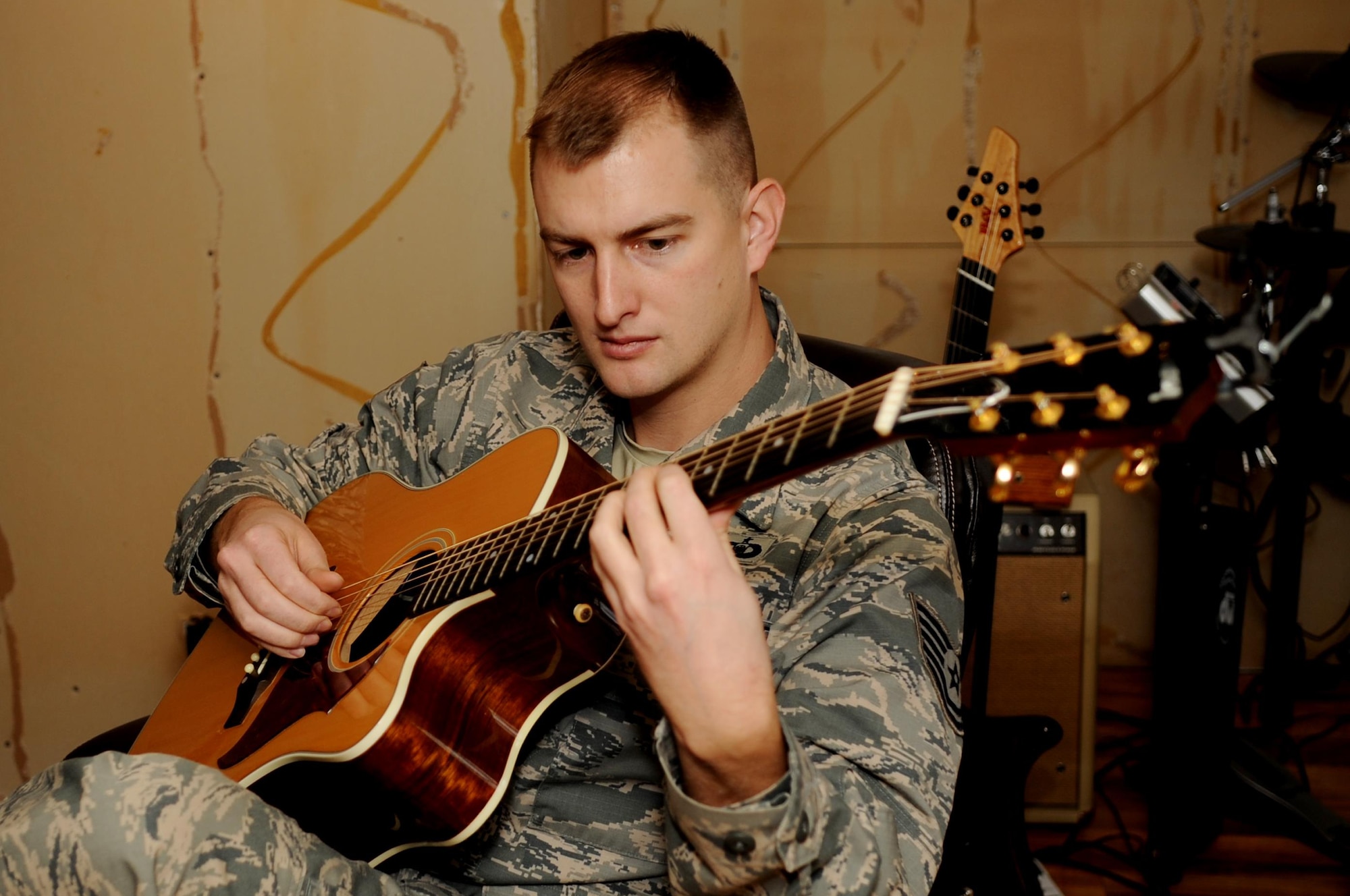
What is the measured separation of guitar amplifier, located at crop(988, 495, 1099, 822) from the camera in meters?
2.28

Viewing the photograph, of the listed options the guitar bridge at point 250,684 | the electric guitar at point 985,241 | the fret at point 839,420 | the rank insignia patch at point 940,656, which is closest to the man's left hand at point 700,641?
the fret at point 839,420

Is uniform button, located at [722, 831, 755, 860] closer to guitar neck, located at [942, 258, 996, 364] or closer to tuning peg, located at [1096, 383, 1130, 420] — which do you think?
tuning peg, located at [1096, 383, 1130, 420]

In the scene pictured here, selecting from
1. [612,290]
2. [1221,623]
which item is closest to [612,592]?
[612,290]

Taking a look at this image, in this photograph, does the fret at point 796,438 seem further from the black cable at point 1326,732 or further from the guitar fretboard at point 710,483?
the black cable at point 1326,732

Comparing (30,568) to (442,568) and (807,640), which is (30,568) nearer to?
(442,568)

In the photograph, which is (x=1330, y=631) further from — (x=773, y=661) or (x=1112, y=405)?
(x=1112, y=405)

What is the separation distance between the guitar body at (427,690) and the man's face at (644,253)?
168 millimetres

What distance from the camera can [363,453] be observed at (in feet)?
5.63

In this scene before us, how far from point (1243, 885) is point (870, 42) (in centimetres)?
219

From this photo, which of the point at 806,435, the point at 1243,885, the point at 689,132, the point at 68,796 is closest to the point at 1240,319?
the point at 806,435

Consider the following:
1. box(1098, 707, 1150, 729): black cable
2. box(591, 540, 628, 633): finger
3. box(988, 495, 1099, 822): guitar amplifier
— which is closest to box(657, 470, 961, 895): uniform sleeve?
box(591, 540, 628, 633): finger

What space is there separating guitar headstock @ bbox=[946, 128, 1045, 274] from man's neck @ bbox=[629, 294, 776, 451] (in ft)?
2.67

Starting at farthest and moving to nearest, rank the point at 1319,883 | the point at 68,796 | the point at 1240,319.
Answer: the point at 1319,883
the point at 68,796
the point at 1240,319

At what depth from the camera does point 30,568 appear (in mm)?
2340
